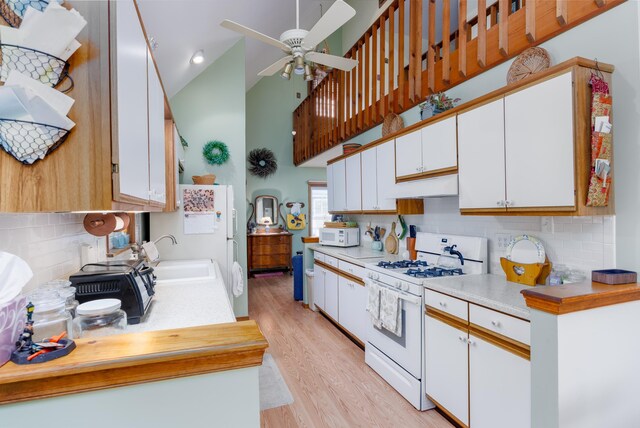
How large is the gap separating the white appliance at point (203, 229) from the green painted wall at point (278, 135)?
349 centimetres

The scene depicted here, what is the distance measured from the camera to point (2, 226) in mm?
1153

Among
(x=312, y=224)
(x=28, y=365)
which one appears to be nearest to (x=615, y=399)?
(x=28, y=365)

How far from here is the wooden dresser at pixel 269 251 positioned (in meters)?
7.21

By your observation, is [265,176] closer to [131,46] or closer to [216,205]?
[216,205]

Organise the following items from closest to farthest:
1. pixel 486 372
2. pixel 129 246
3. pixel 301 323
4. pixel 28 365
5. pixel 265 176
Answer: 1. pixel 28 365
2. pixel 486 372
3. pixel 129 246
4. pixel 301 323
5. pixel 265 176

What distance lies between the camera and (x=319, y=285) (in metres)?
4.59

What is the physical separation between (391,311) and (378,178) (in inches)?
58.1

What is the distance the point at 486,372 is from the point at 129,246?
2847 mm

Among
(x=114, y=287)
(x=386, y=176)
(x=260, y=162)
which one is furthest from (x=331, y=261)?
(x=260, y=162)

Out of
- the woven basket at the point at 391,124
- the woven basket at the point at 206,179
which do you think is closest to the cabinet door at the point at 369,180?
the woven basket at the point at 391,124

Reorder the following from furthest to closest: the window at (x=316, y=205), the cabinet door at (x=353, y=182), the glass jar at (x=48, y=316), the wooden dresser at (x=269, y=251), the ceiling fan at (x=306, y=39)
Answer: the window at (x=316, y=205), the wooden dresser at (x=269, y=251), the cabinet door at (x=353, y=182), the ceiling fan at (x=306, y=39), the glass jar at (x=48, y=316)

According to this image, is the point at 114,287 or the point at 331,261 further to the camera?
the point at 331,261

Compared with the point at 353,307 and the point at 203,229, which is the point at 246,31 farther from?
the point at 353,307

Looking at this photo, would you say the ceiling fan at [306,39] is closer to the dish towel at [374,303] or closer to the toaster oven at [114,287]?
the toaster oven at [114,287]
